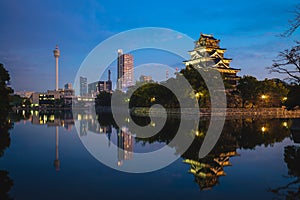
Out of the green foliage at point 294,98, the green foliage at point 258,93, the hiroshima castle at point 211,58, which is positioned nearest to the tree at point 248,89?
the green foliage at point 258,93

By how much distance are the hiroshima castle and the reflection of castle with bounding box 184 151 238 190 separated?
41.3 metres

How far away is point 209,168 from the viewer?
972 cm

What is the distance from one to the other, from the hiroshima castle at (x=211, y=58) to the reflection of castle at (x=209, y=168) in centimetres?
4131

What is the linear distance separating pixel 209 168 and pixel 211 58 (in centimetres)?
4567

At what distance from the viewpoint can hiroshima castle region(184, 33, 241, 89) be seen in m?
51.8

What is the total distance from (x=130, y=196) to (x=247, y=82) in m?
40.5

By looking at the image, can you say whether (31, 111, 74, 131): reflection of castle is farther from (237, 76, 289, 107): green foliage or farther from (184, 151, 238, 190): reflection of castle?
(237, 76, 289, 107): green foliage

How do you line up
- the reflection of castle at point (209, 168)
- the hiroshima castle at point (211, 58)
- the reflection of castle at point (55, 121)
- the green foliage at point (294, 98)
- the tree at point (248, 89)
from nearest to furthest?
the reflection of castle at point (209, 168) < the green foliage at point (294, 98) < the reflection of castle at point (55, 121) < the tree at point (248, 89) < the hiroshima castle at point (211, 58)

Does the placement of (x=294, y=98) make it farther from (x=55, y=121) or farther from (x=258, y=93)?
(x=55, y=121)

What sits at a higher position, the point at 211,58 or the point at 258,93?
the point at 211,58

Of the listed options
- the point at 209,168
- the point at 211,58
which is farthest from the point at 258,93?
the point at 209,168

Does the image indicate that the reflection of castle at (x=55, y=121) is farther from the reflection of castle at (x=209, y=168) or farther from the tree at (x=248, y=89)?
the tree at (x=248, y=89)

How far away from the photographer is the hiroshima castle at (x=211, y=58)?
5178 centimetres

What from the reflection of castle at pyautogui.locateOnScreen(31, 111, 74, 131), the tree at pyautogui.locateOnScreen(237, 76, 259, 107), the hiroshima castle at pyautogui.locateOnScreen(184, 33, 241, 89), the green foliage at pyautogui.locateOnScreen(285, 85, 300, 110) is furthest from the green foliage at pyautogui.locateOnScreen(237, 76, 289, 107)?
the reflection of castle at pyautogui.locateOnScreen(31, 111, 74, 131)
